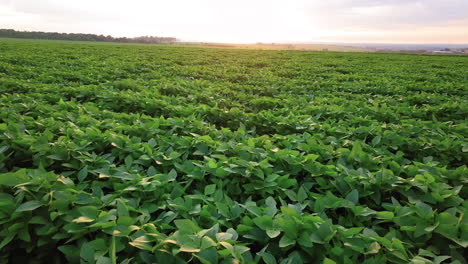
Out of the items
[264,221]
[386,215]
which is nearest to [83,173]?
[264,221]

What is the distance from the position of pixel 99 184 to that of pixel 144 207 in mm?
457

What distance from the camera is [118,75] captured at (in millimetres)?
10109

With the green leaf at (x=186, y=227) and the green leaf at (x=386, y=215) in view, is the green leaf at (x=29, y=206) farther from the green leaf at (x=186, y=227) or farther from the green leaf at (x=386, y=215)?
the green leaf at (x=386, y=215)

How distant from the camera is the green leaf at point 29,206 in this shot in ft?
4.99

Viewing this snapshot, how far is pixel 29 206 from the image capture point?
1545 millimetres

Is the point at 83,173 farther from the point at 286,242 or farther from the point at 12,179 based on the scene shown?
the point at 286,242

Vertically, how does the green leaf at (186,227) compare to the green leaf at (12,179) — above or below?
below

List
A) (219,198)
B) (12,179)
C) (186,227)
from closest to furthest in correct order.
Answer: (186,227) < (12,179) < (219,198)

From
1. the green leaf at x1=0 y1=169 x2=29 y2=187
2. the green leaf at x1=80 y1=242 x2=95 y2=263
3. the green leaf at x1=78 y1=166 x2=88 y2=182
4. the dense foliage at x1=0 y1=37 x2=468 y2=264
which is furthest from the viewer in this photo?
the green leaf at x1=78 y1=166 x2=88 y2=182

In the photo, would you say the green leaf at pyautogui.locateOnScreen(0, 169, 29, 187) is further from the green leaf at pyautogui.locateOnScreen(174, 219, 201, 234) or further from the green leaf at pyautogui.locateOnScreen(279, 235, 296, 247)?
the green leaf at pyautogui.locateOnScreen(279, 235, 296, 247)

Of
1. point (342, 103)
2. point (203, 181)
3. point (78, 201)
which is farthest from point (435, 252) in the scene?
point (342, 103)

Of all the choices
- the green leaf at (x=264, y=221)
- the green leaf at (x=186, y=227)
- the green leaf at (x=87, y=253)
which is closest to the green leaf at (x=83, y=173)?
the green leaf at (x=87, y=253)

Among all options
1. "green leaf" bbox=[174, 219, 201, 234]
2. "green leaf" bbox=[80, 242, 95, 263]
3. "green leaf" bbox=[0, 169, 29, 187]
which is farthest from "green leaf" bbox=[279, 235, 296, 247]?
"green leaf" bbox=[0, 169, 29, 187]

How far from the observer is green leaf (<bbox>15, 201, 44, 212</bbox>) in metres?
1.52
